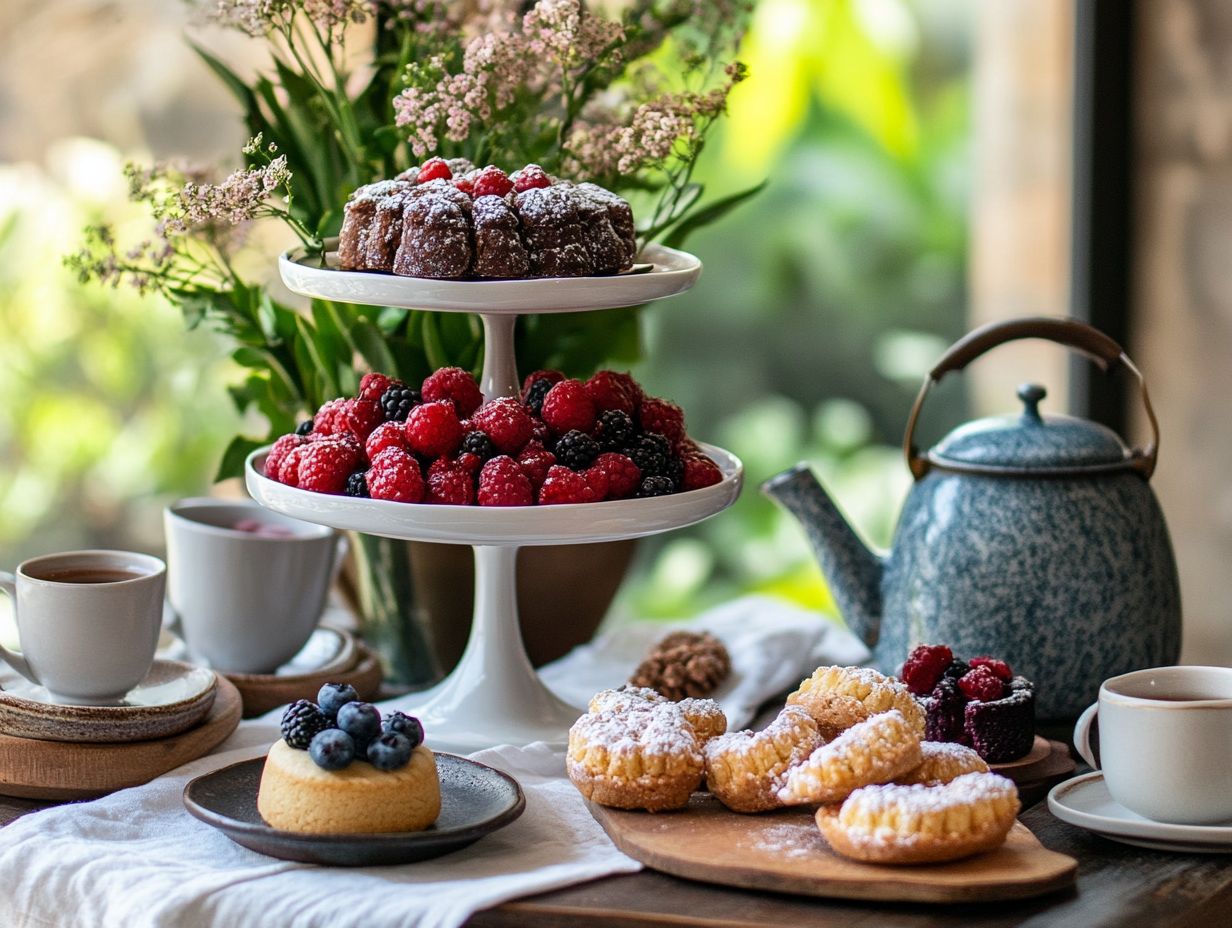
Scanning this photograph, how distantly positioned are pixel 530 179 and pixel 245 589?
448 mm

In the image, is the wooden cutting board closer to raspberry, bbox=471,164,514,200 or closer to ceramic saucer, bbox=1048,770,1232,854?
ceramic saucer, bbox=1048,770,1232,854

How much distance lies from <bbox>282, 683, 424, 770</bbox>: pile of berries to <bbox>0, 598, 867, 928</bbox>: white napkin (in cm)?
7

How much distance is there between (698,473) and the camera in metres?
1.20

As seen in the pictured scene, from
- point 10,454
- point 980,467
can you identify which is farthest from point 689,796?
point 10,454

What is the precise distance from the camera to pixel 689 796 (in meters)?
1.08

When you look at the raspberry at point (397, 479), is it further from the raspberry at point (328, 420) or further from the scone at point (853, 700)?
the scone at point (853, 700)

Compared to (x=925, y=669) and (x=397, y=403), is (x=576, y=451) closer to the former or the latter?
(x=397, y=403)

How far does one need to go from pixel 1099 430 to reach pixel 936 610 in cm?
21

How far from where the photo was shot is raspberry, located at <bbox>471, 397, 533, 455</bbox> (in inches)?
45.7

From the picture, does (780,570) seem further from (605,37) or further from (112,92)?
(605,37)

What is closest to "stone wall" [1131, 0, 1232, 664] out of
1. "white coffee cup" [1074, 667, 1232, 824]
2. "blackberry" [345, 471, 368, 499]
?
"white coffee cup" [1074, 667, 1232, 824]

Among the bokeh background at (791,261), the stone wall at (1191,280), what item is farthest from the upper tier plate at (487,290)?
the stone wall at (1191,280)

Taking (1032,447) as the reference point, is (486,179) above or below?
above

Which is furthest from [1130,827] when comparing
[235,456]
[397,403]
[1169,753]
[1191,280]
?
[1191,280]
